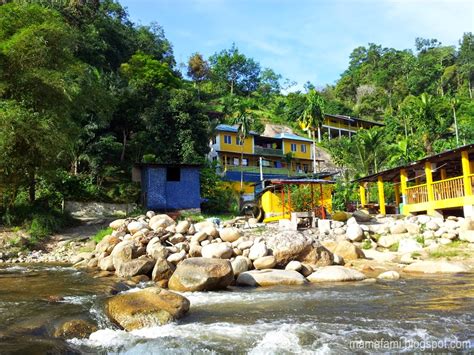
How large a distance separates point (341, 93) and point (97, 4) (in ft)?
146

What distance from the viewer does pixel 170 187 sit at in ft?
92.6

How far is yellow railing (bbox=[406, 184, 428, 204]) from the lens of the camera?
20328 millimetres

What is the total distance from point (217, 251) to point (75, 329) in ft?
23.7

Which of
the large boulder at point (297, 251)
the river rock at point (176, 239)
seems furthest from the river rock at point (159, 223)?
the large boulder at point (297, 251)

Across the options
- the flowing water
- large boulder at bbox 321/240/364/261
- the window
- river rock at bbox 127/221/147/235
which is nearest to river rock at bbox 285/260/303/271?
the flowing water

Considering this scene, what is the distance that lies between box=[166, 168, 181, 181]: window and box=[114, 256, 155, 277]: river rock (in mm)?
16401

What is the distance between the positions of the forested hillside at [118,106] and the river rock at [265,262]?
11978 millimetres

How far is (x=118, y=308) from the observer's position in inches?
279

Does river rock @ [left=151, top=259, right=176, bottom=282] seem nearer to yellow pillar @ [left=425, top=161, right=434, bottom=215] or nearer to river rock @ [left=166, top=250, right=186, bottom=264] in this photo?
river rock @ [left=166, top=250, right=186, bottom=264]

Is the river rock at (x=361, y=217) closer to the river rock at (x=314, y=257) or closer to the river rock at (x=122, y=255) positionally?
the river rock at (x=314, y=257)

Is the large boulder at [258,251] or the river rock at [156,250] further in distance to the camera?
the large boulder at [258,251]

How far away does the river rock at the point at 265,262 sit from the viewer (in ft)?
41.8

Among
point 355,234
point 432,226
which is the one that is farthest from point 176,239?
point 432,226

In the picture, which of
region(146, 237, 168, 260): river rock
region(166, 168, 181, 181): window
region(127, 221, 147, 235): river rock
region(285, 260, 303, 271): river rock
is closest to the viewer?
region(285, 260, 303, 271): river rock
